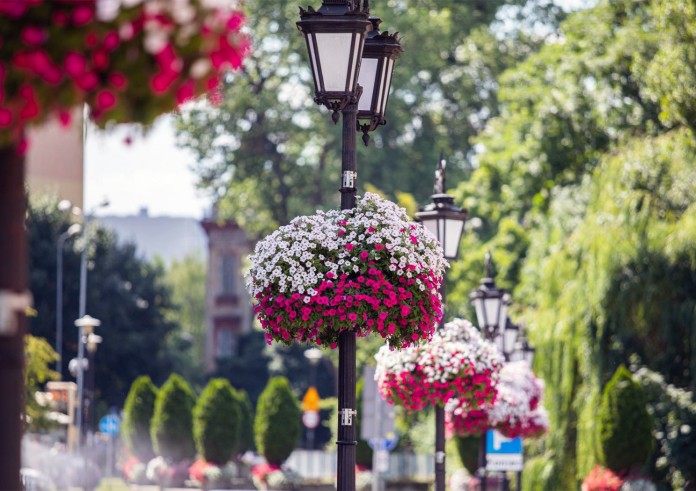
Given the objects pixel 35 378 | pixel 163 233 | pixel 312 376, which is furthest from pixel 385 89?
pixel 163 233

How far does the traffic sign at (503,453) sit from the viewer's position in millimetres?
20047

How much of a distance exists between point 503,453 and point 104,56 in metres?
16.6

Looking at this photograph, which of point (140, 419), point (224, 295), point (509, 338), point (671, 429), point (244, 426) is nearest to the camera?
point (509, 338)

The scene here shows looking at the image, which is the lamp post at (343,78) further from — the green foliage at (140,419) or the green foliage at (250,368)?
the green foliage at (250,368)

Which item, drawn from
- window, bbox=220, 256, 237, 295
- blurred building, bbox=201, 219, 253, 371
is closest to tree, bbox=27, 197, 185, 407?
blurred building, bbox=201, 219, 253, 371

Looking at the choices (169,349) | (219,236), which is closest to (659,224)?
(169,349)

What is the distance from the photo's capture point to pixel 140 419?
48.6m

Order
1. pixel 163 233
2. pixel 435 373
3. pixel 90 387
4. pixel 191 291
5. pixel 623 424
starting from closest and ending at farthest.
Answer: pixel 435 373 → pixel 623 424 → pixel 90 387 → pixel 191 291 → pixel 163 233

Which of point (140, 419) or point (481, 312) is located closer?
point (481, 312)

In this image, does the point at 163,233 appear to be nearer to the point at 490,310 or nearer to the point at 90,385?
the point at 90,385

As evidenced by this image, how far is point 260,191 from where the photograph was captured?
2105 inches

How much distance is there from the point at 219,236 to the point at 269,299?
73706 mm

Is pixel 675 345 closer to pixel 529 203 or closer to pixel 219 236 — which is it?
pixel 529 203

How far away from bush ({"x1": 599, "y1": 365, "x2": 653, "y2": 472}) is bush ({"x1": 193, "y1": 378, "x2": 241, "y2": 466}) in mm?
21952
